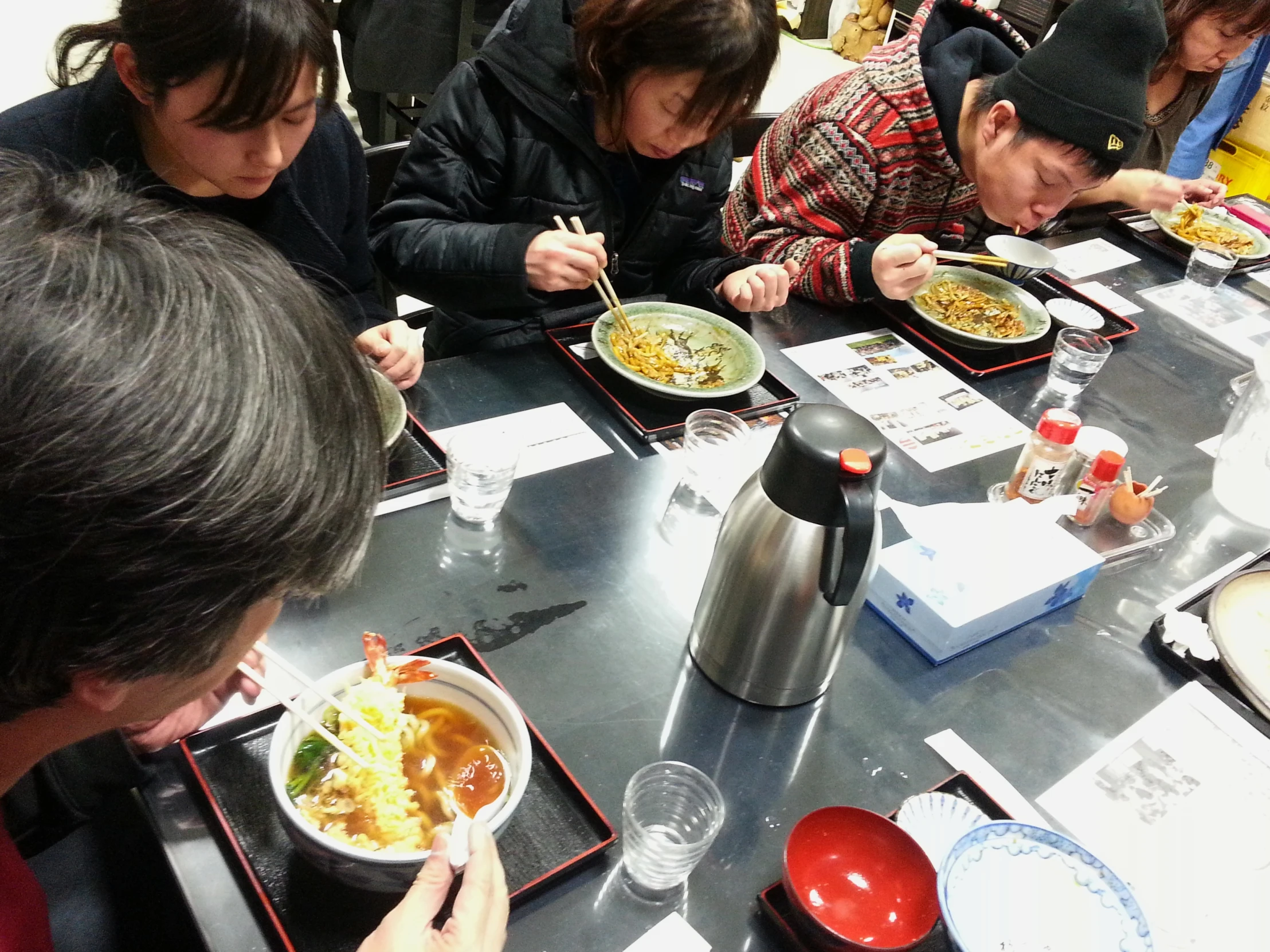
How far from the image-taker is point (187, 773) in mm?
909

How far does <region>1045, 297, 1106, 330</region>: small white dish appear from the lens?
6.97 feet

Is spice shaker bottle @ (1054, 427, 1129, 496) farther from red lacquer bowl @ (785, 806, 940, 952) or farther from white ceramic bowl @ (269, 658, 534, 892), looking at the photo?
white ceramic bowl @ (269, 658, 534, 892)

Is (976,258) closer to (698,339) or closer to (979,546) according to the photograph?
(698,339)

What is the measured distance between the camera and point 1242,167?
4.48m

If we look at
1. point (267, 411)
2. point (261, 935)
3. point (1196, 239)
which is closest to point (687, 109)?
point (267, 411)

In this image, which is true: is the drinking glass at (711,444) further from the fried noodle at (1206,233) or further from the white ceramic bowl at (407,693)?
the fried noodle at (1206,233)

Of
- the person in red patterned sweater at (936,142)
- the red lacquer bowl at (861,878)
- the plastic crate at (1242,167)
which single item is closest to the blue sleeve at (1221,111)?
the plastic crate at (1242,167)

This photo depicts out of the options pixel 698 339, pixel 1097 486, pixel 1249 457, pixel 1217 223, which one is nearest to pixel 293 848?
pixel 698 339

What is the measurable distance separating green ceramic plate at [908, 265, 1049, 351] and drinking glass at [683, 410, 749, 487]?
655mm

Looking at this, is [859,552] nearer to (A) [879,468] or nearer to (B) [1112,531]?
(A) [879,468]

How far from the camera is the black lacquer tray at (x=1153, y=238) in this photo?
2646 mm

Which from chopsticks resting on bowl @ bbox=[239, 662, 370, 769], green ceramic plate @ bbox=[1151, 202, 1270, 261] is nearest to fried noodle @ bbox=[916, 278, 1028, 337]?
green ceramic plate @ bbox=[1151, 202, 1270, 261]

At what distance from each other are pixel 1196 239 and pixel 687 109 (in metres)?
1.84

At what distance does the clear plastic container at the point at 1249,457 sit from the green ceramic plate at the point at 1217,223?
4.11ft
